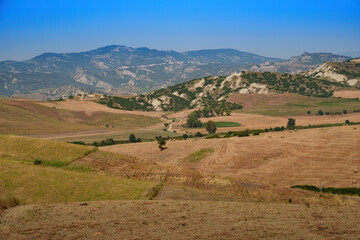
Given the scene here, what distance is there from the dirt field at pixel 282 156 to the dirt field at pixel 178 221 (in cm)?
2262

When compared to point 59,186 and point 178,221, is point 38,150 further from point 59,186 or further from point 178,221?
point 178,221

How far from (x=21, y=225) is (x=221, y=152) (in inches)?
2566

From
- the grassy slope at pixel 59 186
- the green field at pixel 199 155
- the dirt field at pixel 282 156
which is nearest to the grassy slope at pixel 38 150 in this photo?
the grassy slope at pixel 59 186

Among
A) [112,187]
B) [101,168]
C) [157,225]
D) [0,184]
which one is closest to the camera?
[157,225]

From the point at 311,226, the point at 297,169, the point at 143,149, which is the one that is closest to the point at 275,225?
the point at 311,226

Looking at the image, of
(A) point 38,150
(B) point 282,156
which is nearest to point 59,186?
(A) point 38,150

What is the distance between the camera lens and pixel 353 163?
241ft

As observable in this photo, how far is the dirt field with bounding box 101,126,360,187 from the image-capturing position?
68812mm

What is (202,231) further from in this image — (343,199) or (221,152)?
(221,152)

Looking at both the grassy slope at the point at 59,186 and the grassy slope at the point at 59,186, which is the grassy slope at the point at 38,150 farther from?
the grassy slope at the point at 59,186

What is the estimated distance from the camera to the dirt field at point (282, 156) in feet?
226

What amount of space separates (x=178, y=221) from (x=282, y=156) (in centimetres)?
5634

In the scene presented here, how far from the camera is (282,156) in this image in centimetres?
8269

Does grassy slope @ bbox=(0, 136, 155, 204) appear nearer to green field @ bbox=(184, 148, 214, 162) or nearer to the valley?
the valley
